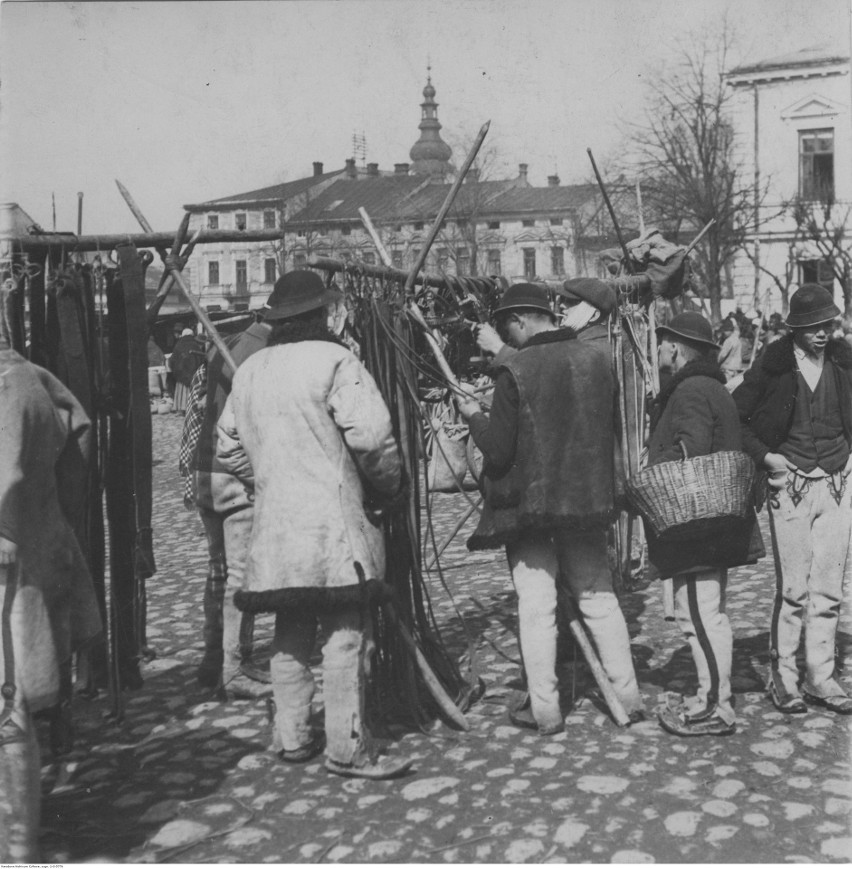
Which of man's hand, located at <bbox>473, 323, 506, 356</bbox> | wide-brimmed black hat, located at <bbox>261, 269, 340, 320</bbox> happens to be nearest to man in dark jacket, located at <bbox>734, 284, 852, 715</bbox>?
man's hand, located at <bbox>473, 323, 506, 356</bbox>

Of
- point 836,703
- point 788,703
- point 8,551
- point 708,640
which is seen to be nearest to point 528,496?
point 708,640

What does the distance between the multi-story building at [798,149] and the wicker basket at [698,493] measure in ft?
93.1

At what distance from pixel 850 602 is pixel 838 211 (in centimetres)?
3085

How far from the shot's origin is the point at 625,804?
181 inches

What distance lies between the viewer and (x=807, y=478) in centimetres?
570

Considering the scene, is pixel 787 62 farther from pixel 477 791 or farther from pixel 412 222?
pixel 477 791

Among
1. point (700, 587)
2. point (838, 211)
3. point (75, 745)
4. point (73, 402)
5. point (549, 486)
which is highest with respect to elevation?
point (838, 211)

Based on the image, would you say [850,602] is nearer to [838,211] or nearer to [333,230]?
[838,211]

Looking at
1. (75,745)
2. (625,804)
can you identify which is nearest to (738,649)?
(625,804)

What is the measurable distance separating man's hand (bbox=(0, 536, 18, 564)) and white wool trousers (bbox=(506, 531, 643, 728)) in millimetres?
2437

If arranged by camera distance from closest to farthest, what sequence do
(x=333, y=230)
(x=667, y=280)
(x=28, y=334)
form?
(x=28, y=334) < (x=667, y=280) < (x=333, y=230)

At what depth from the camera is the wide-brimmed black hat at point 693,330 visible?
18.8ft

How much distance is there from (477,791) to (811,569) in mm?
2171

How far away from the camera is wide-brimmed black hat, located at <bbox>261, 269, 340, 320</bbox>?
518 centimetres
